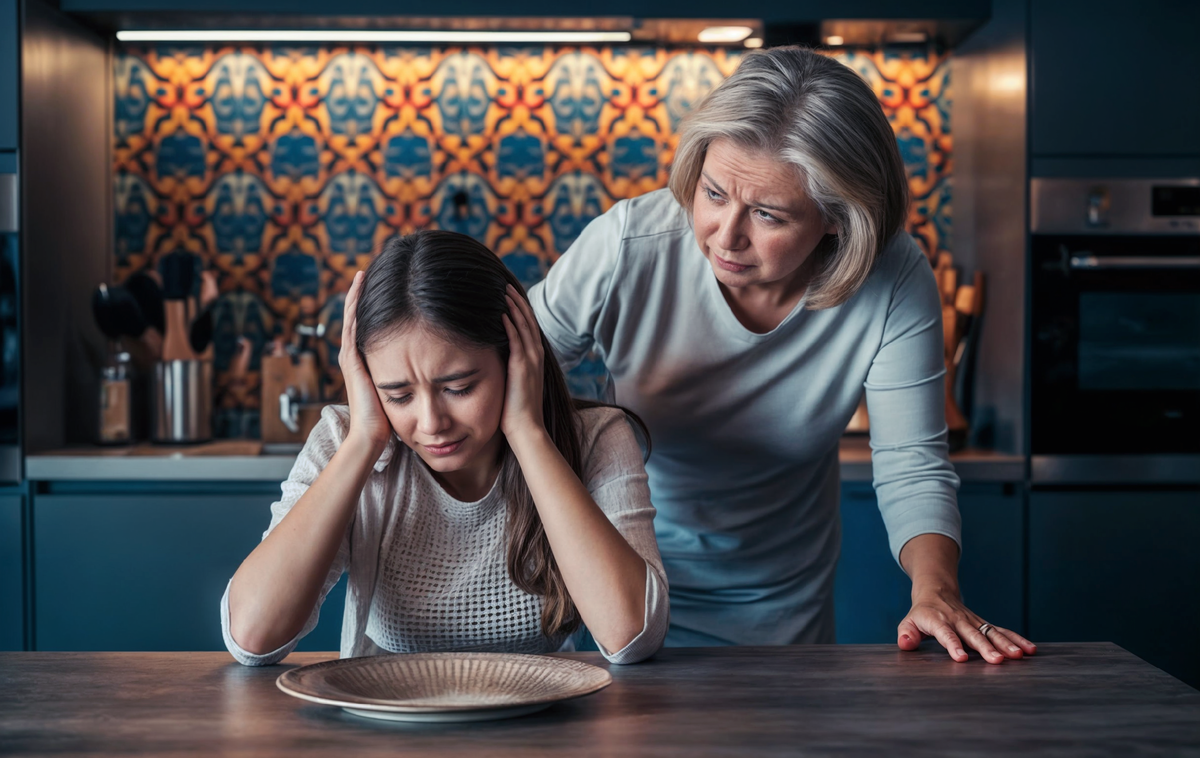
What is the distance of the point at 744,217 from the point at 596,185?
1.73m

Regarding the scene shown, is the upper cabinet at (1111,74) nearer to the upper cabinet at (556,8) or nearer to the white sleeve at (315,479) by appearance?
the upper cabinet at (556,8)

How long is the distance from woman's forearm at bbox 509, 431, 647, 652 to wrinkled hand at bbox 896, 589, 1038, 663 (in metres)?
0.29

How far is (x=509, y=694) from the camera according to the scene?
957mm

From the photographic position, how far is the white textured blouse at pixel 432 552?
126 cm

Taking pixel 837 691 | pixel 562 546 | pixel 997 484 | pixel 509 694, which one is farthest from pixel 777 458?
pixel 997 484

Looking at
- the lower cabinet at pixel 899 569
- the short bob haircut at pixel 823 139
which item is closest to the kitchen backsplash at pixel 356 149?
the lower cabinet at pixel 899 569

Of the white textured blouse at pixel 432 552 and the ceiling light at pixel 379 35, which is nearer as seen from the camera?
the white textured blouse at pixel 432 552

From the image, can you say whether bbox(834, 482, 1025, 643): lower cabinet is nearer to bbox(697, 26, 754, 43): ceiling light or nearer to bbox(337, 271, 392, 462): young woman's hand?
bbox(697, 26, 754, 43): ceiling light

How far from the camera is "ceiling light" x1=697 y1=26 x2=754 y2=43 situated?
2.66 metres

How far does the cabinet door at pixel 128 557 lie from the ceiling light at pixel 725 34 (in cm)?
161

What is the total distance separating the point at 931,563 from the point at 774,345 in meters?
0.37

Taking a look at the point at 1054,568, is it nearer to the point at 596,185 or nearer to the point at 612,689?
the point at 596,185

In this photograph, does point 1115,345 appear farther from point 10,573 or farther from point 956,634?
point 10,573

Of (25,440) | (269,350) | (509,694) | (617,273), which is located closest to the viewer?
(509,694)
